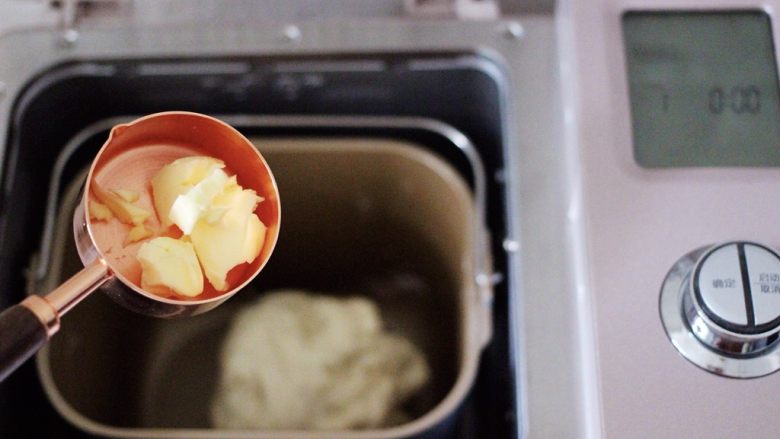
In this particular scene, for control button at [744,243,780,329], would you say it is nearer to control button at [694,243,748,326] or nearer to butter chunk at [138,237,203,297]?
control button at [694,243,748,326]

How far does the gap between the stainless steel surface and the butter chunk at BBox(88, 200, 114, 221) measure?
178mm

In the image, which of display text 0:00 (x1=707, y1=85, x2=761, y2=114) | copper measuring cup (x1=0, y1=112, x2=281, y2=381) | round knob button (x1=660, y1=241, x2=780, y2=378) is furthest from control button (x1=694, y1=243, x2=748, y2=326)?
copper measuring cup (x1=0, y1=112, x2=281, y2=381)

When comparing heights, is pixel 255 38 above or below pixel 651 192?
above

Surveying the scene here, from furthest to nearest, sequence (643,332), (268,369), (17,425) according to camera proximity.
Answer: (268,369) → (17,425) → (643,332)

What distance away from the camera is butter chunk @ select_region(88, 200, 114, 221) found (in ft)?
1.29

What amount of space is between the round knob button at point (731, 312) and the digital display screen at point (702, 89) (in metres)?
0.08

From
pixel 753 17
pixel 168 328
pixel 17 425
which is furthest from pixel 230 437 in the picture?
pixel 753 17

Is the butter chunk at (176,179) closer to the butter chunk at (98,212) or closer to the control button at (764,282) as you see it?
the butter chunk at (98,212)

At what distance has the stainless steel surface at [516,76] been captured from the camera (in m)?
0.48

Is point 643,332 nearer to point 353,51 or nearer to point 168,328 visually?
point 353,51

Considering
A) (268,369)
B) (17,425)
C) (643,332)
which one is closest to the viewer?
(643,332)

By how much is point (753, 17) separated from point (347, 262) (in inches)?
15.5

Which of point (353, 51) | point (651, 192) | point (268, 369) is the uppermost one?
point (353, 51)

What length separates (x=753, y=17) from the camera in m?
0.51
